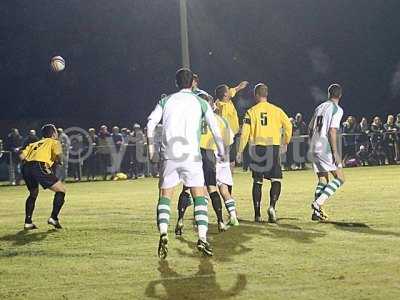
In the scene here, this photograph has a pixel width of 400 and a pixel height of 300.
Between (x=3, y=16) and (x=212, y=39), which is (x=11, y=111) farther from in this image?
(x=212, y=39)

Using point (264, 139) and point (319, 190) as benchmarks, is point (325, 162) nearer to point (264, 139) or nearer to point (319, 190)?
point (319, 190)

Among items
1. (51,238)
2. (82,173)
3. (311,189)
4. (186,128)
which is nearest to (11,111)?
(82,173)

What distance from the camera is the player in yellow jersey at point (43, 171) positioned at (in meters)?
12.1

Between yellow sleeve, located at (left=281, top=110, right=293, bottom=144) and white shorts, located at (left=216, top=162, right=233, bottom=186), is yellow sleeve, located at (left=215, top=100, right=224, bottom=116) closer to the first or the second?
white shorts, located at (left=216, top=162, right=233, bottom=186)

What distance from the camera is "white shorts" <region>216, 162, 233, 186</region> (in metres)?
12.0

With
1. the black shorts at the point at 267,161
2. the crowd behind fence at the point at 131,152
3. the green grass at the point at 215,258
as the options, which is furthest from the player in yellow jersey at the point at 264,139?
the crowd behind fence at the point at 131,152

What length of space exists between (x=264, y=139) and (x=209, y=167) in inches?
65.2

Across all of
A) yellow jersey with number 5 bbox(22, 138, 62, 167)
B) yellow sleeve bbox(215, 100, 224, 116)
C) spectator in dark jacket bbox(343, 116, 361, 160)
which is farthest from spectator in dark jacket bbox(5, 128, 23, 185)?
yellow sleeve bbox(215, 100, 224, 116)

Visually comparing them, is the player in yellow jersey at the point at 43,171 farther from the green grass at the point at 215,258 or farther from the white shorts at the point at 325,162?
the white shorts at the point at 325,162

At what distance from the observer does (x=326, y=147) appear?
12.5 metres

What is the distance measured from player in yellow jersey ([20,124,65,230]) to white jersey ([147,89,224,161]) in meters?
3.69

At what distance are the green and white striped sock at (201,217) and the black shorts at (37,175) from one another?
3.97 meters

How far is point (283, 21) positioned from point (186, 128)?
34.1 metres

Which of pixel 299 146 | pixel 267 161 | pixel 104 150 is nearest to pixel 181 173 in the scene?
pixel 267 161
